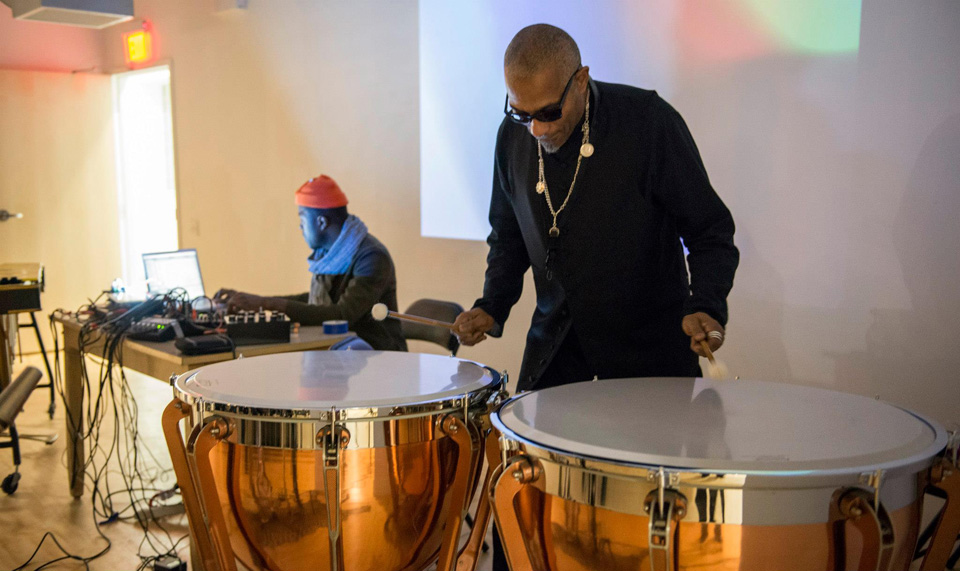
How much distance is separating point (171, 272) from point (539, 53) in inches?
93.3

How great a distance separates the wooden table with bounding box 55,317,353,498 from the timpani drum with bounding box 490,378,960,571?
1.43 m

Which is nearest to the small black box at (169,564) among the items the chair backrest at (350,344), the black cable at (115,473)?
the black cable at (115,473)

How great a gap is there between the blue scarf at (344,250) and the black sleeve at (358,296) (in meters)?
0.04

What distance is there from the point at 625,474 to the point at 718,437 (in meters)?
0.16

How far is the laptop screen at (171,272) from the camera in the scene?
3346mm

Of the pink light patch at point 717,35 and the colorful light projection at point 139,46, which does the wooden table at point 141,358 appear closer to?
the pink light patch at point 717,35

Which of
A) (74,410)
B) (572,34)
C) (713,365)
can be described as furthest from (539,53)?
(74,410)

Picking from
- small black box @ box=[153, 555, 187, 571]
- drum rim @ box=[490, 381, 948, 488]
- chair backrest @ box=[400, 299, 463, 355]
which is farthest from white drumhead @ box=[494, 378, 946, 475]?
small black box @ box=[153, 555, 187, 571]

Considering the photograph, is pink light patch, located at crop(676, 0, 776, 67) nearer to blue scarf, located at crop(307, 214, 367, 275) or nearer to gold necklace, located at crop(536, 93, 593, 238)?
blue scarf, located at crop(307, 214, 367, 275)

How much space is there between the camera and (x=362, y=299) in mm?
3045

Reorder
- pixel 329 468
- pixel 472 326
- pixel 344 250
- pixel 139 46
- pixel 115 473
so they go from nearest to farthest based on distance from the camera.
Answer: pixel 329 468 < pixel 472 326 < pixel 344 250 < pixel 115 473 < pixel 139 46

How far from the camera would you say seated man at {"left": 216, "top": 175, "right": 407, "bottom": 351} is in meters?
3.00

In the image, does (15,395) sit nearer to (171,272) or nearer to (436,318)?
(436,318)

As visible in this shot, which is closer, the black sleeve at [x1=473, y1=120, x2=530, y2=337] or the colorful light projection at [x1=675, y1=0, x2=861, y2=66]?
the black sleeve at [x1=473, y1=120, x2=530, y2=337]
